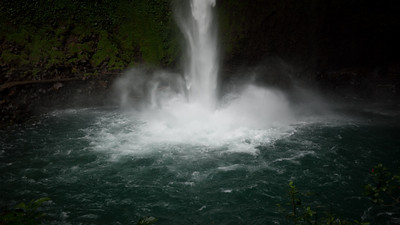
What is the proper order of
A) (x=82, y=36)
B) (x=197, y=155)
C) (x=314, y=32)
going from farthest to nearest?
1. (x=82, y=36)
2. (x=314, y=32)
3. (x=197, y=155)

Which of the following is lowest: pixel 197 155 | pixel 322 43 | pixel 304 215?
pixel 304 215

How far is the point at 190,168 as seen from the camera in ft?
42.2

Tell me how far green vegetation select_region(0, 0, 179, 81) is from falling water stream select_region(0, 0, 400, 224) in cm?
384


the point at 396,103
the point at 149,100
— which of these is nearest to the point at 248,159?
the point at 149,100

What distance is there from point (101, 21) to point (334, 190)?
23.2 meters

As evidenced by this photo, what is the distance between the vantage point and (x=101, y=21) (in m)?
26.0

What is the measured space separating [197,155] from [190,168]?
4.38ft

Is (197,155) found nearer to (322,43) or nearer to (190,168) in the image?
(190,168)

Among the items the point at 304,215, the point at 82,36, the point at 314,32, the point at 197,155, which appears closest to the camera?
the point at 304,215

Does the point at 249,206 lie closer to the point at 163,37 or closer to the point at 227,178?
the point at 227,178

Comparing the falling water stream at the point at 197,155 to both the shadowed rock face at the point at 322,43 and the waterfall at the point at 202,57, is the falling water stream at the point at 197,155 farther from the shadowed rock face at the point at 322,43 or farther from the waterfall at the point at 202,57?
the shadowed rock face at the point at 322,43

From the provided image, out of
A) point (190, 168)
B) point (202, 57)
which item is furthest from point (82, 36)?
point (190, 168)

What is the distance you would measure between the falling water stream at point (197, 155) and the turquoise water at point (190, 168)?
49 millimetres

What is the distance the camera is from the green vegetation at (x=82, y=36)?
22859mm
